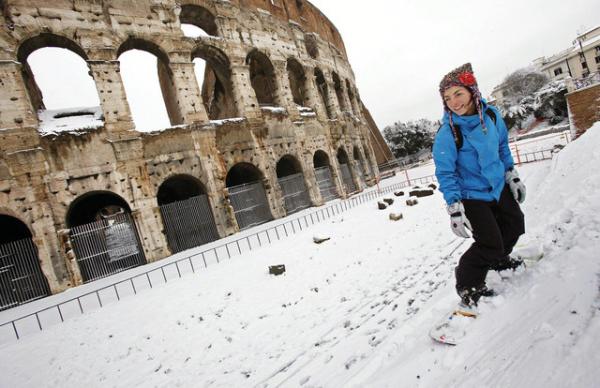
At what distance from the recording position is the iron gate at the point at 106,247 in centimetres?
934

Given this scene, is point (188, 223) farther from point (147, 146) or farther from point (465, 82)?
point (465, 82)

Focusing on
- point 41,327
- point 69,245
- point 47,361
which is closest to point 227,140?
point 69,245

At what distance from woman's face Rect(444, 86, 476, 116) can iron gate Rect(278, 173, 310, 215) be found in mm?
12056

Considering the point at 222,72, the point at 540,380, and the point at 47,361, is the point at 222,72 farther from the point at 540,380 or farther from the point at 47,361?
the point at 540,380

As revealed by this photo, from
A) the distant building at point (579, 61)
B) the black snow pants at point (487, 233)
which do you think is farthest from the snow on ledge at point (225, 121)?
the distant building at point (579, 61)

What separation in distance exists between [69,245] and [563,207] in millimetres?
12465

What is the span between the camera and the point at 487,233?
232 centimetres

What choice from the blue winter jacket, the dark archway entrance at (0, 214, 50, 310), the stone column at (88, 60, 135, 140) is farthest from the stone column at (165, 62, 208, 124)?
the blue winter jacket

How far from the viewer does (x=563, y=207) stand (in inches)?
152

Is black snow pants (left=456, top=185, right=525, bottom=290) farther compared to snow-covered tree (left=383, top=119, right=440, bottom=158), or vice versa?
snow-covered tree (left=383, top=119, right=440, bottom=158)

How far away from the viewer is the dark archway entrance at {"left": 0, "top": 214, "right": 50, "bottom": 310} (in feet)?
27.4

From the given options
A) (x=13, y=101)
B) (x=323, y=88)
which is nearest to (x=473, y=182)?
(x=13, y=101)

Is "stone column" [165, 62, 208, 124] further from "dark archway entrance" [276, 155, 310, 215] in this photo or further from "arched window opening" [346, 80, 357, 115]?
"arched window opening" [346, 80, 357, 115]

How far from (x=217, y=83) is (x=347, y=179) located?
10.6 meters
